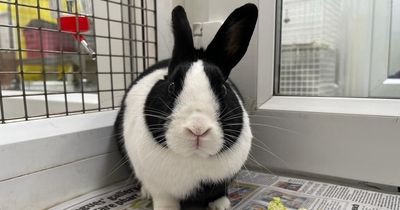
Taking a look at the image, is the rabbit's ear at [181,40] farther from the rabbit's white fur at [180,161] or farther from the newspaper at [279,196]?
the newspaper at [279,196]

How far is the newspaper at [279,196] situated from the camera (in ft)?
2.61

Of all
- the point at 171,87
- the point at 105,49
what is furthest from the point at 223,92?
the point at 105,49

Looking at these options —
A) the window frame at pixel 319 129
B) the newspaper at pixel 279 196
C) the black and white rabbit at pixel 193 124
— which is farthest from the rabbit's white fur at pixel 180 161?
the window frame at pixel 319 129

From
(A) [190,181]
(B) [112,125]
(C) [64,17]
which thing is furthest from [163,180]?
(C) [64,17]

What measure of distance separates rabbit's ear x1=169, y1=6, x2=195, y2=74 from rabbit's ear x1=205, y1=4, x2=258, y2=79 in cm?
4

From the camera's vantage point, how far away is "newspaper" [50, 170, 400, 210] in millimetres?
797

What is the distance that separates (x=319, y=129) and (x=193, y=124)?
0.52 metres

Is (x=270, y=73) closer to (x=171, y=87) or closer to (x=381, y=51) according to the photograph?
(x=381, y=51)

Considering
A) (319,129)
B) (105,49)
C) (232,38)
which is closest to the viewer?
(232,38)

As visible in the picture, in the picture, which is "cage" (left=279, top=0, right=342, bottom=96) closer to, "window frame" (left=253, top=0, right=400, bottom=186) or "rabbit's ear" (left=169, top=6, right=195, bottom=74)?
"window frame" (left=253, top=0, right=400, bottom=186)

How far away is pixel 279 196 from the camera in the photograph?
2.80 feet

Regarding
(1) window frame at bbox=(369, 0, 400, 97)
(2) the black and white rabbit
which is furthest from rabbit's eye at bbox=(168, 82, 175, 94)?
(1) window frame at bbox=(369, 0, 400, 97)

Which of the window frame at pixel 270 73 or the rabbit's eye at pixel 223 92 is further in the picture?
the window frame at pixel 270 73

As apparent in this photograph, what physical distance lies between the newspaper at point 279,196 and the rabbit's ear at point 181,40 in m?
0.37
